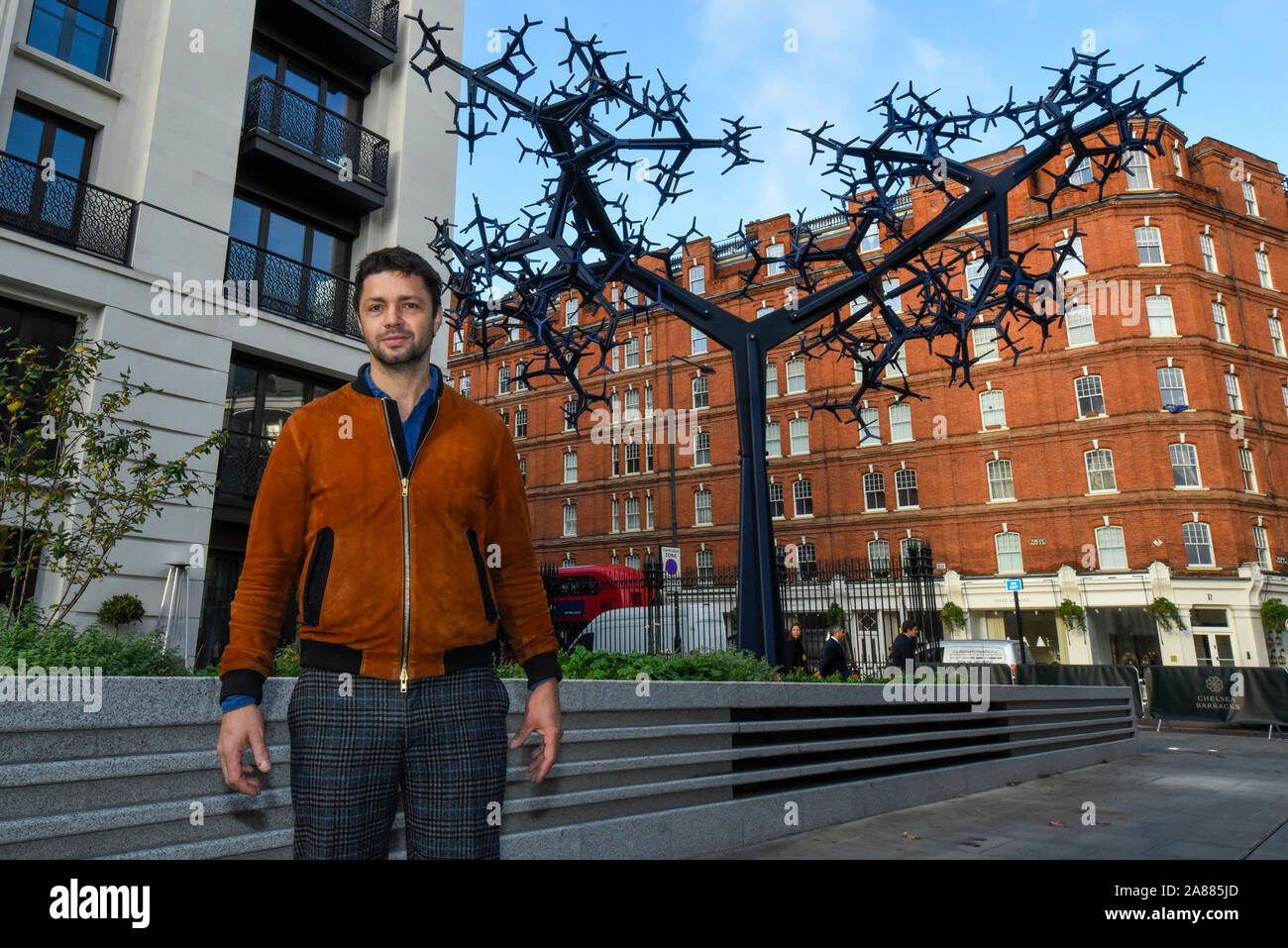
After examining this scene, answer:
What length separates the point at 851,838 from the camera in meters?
7.14

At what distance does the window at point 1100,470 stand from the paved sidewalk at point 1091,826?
2412 centimetres

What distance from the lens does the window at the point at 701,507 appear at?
4306cm

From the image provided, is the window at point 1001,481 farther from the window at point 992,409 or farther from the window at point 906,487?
the window at point 906,487

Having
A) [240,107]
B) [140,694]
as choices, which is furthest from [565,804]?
[240,107]

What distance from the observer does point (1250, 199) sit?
38.8 metres

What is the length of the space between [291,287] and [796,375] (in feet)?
102

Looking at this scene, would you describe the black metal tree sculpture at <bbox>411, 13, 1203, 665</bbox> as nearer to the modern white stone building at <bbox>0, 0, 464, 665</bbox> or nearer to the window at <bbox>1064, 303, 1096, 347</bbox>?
the modern white stone building at <bbox>0, 0, 464, 665</bbox>

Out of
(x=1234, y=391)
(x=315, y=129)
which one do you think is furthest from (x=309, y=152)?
(x=1234, y=391)

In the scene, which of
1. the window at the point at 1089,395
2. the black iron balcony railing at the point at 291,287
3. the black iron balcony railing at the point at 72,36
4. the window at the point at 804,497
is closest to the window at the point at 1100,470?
the window at the point at 1089,395

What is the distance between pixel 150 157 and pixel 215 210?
3.89 feet

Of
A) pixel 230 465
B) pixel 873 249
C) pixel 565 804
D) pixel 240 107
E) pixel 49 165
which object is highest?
pixel 873 249

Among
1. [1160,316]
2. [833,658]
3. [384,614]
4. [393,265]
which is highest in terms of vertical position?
[1160,316]

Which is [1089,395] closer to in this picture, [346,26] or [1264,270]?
[1264,270]
